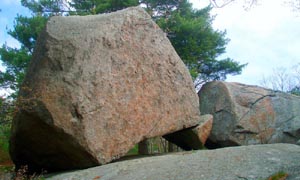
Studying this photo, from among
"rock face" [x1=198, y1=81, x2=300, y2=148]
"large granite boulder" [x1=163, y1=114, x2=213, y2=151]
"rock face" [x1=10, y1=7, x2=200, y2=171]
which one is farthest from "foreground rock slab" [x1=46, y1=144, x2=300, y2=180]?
"rock face" [x1=198, y1=81, x2=300, y2=148]

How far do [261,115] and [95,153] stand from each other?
5.23 meters

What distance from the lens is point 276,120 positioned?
934 centimetres

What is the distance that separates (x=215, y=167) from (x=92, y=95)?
249cm

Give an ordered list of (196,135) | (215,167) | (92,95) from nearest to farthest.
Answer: (215,167) → (92,95) → (196,135)

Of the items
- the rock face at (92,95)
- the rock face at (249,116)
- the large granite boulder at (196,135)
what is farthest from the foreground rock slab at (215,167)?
the rock face at (249,116)

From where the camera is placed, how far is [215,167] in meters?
4.72

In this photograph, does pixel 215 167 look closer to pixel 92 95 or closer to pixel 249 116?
pixel 92 95

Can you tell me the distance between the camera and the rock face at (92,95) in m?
A: 5.79

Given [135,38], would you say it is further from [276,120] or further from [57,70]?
[276,120]

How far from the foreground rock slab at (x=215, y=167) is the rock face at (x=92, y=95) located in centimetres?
62

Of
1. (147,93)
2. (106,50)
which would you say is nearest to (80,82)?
(106,50)

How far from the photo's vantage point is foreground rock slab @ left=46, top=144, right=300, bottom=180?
174 inches

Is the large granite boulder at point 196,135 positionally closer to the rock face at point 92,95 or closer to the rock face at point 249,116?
the rock face at point 92,95

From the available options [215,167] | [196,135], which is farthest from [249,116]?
[215,167]
